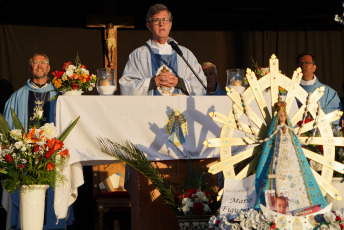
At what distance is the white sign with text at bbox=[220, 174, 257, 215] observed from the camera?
18.9ft

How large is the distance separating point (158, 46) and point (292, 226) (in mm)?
2734

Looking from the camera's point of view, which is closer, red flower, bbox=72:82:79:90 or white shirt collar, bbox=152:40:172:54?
red flower, bbox=72:82:79:90

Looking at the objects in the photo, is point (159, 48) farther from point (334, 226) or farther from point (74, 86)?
point (334, 226)

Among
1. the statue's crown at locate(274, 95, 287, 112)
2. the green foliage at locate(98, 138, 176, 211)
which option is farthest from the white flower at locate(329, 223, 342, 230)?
the green foliage at locate(98, 138, 176, 211)

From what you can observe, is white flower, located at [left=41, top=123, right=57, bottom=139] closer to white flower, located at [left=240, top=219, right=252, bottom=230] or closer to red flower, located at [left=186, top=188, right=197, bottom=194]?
red flower, located at [left=186, top=188, right=197, bottom=194]

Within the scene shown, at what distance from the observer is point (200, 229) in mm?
6074

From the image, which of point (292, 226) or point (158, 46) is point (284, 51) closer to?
point (158, 46)

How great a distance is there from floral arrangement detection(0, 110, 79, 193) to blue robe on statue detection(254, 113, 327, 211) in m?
1.53

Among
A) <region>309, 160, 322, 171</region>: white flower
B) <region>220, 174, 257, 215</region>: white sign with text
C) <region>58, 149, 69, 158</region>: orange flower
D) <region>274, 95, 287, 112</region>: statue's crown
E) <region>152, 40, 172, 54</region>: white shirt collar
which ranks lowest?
<region>220, 174, 257, 215</region>: white sign with text

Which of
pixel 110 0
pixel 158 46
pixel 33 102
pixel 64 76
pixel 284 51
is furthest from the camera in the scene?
pixel 284 51

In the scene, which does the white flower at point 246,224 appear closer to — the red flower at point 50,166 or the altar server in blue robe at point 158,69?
the red flower at point 50,166

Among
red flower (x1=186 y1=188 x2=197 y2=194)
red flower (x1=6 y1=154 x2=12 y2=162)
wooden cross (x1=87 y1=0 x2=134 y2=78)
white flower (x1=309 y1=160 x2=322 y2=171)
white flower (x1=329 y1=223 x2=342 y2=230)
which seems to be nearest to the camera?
white flower (x1=329 y1=223 x2=342 y2=230)

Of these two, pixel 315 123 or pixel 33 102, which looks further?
pixel 33 102

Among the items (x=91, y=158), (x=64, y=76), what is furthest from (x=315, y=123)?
(x=64, y=76)
